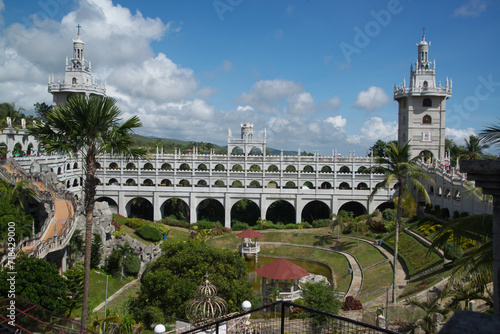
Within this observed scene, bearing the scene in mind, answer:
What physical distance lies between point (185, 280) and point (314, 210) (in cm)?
3548

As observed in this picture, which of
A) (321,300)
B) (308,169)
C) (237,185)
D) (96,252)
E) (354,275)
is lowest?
(354,275)

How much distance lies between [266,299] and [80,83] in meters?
41.9

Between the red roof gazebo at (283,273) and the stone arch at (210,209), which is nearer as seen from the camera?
the red roof gazebo at (283,273)

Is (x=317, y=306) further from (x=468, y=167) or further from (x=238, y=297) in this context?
(x=468, y=167)

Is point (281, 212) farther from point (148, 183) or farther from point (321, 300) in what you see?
point (321, 300)

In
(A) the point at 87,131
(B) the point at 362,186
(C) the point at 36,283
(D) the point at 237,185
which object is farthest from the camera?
(D) the point at 237,185

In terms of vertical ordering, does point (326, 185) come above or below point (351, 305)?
above

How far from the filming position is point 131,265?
29.0 m

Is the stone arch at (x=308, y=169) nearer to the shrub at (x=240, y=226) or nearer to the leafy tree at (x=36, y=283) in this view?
the shrub at (x=240, y=226)

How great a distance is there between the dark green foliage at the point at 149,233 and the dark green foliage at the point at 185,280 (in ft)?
58.2

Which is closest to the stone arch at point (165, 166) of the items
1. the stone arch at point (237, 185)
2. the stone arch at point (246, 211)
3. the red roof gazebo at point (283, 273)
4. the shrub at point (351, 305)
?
the stone arch at point (237, 185)

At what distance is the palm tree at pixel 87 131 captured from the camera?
39.4ft

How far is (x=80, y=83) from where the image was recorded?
166ft

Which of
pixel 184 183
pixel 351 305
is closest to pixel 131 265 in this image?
pixel 351 305
